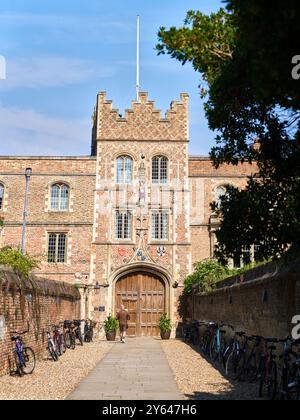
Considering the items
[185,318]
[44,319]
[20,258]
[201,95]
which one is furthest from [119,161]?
[201,95]

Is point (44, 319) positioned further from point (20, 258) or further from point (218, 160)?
point (218, 160)

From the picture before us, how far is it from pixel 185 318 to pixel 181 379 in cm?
1561

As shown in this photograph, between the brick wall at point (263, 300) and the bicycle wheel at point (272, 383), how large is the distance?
3.84ft

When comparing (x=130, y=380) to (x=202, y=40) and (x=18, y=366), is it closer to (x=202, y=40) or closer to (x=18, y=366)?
(x=18, y=366)

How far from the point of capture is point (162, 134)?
28516mm

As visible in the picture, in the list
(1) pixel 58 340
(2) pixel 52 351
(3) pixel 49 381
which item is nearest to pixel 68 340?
(1) pixel 58 340

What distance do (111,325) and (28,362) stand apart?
12.8 meters

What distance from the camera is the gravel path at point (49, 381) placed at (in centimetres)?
880

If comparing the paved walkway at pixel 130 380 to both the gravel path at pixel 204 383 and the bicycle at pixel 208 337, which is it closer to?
the gravel path at pixel 204 383

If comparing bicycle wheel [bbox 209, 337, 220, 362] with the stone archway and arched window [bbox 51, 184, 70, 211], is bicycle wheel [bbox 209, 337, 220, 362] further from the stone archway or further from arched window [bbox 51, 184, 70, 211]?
arched window [bbox 51, 184, 70, 211]

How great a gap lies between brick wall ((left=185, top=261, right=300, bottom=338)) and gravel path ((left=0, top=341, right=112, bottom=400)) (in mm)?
4314

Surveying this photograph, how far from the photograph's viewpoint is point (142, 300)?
1064 inches

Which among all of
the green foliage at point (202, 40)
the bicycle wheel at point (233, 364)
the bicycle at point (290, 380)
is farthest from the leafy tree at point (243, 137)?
the bicycle wheel at point (233, 364)

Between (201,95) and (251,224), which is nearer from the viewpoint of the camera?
(251,224)
